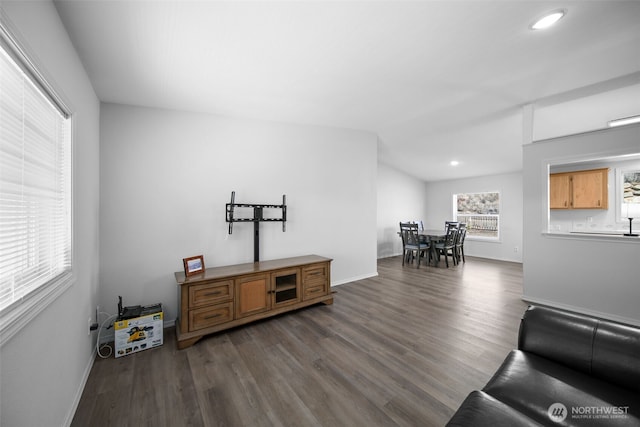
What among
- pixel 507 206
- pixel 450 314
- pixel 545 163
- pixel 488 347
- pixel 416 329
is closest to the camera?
pixel 488 347

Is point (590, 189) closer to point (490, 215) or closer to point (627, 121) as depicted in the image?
point (490, 215)

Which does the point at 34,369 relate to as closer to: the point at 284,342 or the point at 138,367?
the point at 138,367

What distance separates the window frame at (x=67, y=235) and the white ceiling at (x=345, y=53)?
2.00 ft

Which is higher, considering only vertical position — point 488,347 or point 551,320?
point 551,320

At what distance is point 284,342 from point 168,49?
9.01 feet

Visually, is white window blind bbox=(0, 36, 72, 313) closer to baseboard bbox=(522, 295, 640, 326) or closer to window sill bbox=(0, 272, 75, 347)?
window sill bbox=(0, 272, 75, 347)

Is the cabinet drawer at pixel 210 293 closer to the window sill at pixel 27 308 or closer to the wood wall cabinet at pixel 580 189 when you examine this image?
the window sill at pixel 27 308

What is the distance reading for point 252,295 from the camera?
9.06 ft

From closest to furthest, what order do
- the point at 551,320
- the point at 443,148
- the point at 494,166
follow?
the point at 551,320 → the point at 443,148 → the point at 494,166

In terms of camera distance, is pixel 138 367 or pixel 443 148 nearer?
pixel 138 367

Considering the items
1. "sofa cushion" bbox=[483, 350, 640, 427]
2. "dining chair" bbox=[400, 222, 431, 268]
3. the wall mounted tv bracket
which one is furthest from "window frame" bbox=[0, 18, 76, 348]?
"dining chair" bbox=[400, 222, 431, 268]

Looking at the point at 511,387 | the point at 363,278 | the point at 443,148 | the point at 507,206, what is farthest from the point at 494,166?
the point at 511,387

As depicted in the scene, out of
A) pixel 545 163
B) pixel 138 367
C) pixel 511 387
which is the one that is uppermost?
pixel 545 163

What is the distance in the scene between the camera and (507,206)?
6.29 meters
